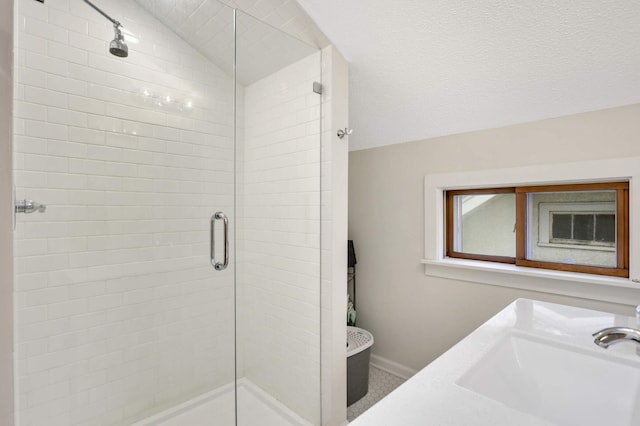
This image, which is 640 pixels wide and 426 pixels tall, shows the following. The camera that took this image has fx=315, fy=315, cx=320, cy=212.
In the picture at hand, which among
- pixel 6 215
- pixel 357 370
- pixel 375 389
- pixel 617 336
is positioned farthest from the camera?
pixel 375 389

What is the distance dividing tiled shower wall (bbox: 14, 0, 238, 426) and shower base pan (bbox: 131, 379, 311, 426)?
5 centimetres

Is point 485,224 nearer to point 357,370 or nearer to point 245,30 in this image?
point 357,370

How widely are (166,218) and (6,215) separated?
1455 millimetres

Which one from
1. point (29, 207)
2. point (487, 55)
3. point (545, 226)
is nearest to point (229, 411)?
point (29, 207)

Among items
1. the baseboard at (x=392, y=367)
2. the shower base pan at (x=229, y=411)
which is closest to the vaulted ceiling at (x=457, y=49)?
the baseboard at (x=392, y=367)

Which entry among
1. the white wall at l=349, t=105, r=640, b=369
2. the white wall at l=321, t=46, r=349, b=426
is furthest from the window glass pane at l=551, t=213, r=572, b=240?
the white wall at l=321, t=46, r=349, b=426

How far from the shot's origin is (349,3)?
51.9 inches

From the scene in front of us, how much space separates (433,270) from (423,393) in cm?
133

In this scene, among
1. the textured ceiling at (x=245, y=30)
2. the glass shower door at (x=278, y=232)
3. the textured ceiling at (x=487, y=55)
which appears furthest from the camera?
the glass shower door at (x=278, y=232)

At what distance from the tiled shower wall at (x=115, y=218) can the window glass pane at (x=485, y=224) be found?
1447mm

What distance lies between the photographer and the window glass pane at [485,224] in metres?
1.84

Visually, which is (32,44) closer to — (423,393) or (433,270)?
(423,393)

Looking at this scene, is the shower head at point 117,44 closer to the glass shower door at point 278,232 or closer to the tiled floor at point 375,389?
the glass shower door at point 278,232

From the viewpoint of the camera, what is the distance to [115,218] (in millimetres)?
1463
